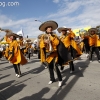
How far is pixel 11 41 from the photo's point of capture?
757 cm

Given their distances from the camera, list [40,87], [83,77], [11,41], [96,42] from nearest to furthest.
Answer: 1. [40,87]
2. [83,77]
3. [11,41]
4. [96,42]

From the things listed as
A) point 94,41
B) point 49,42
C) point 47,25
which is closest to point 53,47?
point 49,42

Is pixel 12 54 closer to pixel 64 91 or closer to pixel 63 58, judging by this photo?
pixel 63 58

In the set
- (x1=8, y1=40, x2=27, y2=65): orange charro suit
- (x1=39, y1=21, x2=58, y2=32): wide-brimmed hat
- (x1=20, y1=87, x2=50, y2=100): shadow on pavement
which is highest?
(x1=39, y1=21, x2=58, y2=32): wide-brimmed hat

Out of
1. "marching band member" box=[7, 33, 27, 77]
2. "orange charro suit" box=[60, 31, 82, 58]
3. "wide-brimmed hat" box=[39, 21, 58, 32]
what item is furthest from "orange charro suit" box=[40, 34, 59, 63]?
"marching band member" box=[7, 33, 27, 77]

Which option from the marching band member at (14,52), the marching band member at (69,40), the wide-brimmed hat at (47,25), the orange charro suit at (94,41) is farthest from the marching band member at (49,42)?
the orange charro suit at (94,41)

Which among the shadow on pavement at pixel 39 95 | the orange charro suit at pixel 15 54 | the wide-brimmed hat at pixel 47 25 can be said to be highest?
the wide-brimmed hat at pixel 47 25

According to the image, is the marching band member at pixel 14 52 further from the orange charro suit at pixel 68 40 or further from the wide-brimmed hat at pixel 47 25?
the wide-brimmed hat at pixel 47 25

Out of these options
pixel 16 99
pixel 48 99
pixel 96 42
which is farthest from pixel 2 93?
pixel 96 42

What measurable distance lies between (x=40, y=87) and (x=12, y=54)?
249 cm

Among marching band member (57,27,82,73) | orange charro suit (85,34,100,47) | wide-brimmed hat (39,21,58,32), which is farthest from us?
orange charro suit (85,34,100,47)

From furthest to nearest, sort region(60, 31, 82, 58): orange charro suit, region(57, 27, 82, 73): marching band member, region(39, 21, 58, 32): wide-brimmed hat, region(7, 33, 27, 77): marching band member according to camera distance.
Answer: region(7, 33, 27, 77): marching band member < region(60, 31, 82, 58): orange charro suit < region(57, 27, 82, 73): marching band member < region(39, 21, 58, 32): wide-brimmed hat

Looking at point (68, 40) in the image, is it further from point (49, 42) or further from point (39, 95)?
point (39, 95)

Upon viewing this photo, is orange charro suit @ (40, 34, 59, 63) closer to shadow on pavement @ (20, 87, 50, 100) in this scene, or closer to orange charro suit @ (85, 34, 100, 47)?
shadow on pavement @ (20, 87, 50, 100)
